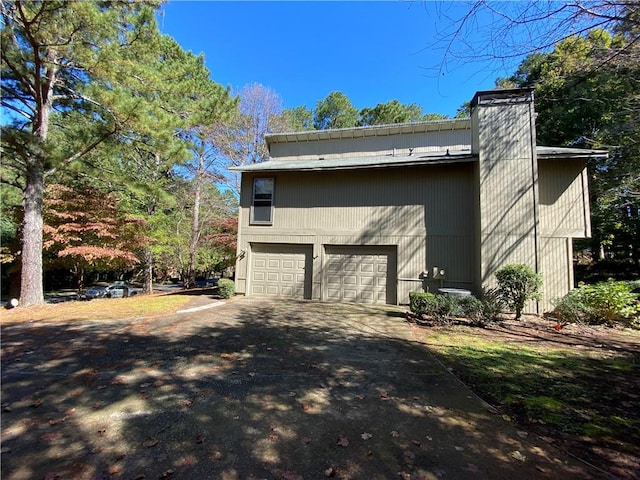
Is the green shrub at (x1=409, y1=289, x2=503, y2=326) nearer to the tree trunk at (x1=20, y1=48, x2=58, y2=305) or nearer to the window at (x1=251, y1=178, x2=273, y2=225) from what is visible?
the window at (x1=251, y1=178, x2=273, y2=225)

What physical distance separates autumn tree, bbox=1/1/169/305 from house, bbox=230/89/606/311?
493 cm

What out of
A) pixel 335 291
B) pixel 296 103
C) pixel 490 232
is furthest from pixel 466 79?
pixel 296 103

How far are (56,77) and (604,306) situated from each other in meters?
16.9

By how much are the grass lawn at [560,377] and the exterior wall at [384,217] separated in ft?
11.5

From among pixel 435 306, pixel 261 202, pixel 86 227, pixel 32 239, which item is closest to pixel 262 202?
pixel 261 202

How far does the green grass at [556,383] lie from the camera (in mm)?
3061

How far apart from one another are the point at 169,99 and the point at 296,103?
17.7 m

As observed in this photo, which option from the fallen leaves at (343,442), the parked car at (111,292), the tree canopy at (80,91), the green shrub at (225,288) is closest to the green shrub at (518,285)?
the fallen leaves at (343,442)

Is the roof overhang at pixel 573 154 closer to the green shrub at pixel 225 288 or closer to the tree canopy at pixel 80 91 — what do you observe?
the green shrub at pixel 225 288

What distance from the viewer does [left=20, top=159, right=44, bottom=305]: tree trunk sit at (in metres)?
9.00

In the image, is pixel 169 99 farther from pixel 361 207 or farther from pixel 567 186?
pixel 567 186

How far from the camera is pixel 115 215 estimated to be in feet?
40.4

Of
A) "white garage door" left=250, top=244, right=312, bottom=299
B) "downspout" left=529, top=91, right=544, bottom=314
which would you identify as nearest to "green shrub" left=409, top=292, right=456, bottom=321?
"downspout" left=529, top=91, right=544, bottom=314

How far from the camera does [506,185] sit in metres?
9.27
